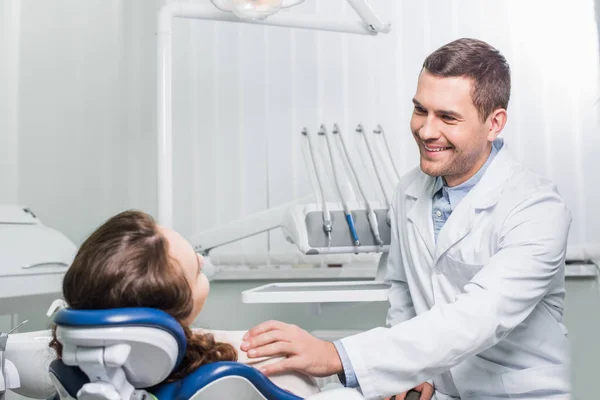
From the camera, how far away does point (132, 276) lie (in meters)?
0.76

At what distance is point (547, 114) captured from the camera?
216cm

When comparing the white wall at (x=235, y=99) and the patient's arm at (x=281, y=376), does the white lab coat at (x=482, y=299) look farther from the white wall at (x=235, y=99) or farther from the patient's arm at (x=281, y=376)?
the white wall at (x=235, y=99)

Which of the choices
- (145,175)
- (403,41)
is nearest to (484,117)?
(403,41)

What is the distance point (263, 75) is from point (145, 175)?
69 cm

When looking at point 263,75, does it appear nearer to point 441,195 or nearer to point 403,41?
point 403,41

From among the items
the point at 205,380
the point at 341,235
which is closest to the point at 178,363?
the point at 205,380

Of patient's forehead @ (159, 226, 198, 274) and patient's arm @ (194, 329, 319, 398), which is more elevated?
patient's forehead @ (159, 226, 198, 274)

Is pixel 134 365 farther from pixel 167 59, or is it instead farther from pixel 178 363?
pixel 167 59

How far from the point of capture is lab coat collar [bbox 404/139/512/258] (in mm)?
1351

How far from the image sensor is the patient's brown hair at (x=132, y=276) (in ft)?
2.50

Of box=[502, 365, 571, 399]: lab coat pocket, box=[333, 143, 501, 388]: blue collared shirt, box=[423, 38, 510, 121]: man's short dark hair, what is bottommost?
box=[502, 365, 571, 399]: lab coat pocket

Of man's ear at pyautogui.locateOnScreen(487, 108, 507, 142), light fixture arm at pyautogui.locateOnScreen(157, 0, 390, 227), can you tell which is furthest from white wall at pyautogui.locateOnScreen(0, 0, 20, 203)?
man's ear at pyautogui.locateOnScreen(487, 108, 507, 142)

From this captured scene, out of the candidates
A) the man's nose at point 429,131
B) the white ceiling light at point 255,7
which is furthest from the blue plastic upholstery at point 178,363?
the white ceiling light at point 255,7

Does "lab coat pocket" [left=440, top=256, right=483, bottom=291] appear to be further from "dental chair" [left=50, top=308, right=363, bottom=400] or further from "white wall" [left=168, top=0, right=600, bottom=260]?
"white wall" [left=168, top=0, right=600, bottom=260]
